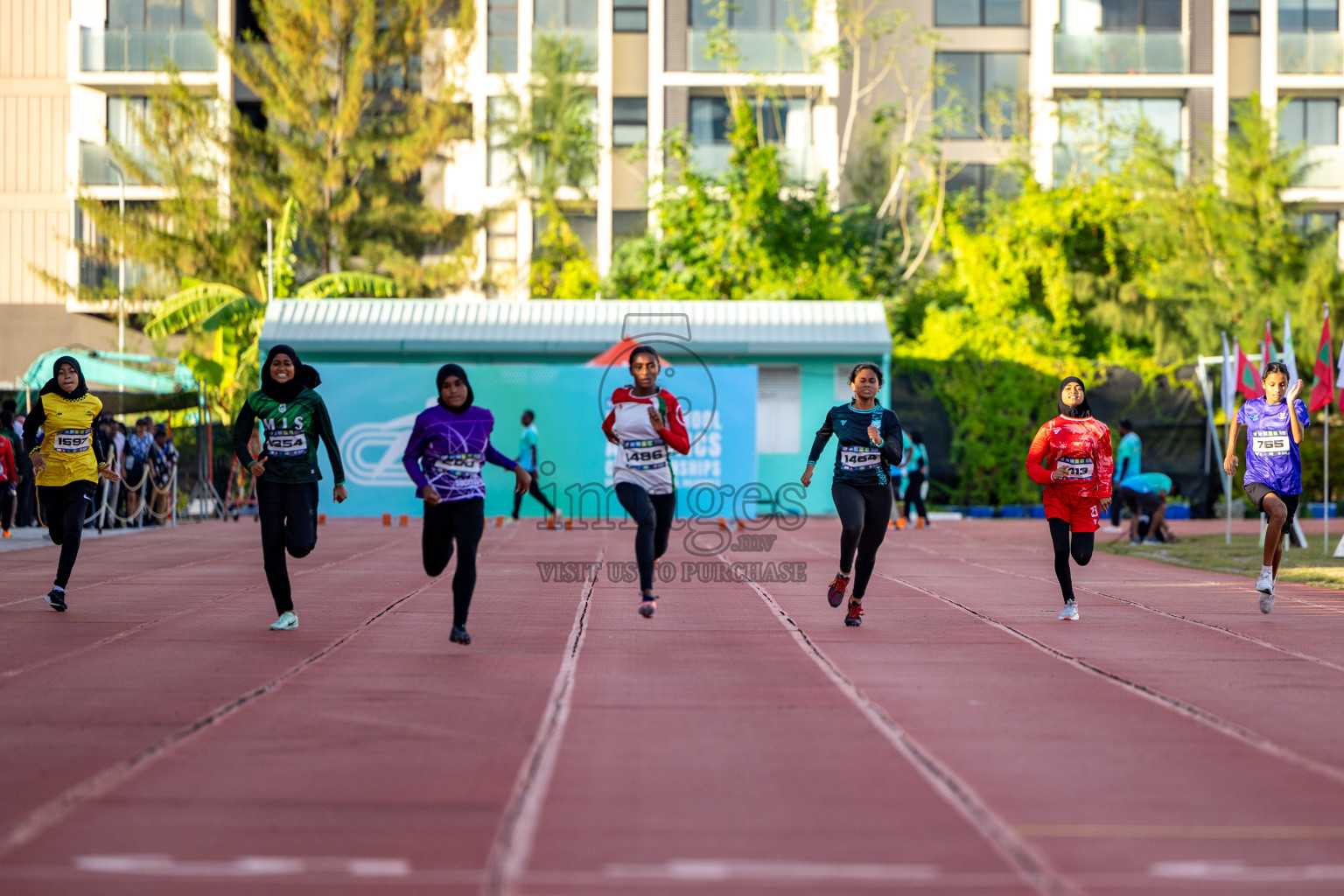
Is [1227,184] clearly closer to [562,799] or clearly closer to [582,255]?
[582,255]

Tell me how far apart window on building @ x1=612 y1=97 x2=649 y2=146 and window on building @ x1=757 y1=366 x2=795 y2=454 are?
17401 mm

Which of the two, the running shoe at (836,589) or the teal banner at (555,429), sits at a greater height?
the teal banner at (555,429)

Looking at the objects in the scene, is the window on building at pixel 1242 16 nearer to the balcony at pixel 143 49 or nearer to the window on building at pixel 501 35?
the window on building at pixel 501 35

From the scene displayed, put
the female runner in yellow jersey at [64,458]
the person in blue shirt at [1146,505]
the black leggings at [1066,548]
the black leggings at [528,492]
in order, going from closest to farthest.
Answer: the black leggings at [528,492], the black leggings at [1066,548], the female runner in yellow jersey at [64,458], the person in blue shirt at [1146,505]

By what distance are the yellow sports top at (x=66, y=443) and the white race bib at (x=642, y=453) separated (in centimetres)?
403

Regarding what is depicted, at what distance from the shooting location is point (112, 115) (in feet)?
152

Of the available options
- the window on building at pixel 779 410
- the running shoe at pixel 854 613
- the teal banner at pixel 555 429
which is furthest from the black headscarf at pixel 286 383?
the window on building at pixel 779 410

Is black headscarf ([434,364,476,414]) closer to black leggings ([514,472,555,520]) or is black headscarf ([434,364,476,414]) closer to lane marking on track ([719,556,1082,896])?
black leggings ([514,472,555,520])

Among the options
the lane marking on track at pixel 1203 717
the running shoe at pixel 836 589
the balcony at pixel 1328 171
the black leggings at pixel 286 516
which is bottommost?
the lane marking on track at pixel 1203 717

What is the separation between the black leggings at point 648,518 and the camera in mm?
10180

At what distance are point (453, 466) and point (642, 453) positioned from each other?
1578mm

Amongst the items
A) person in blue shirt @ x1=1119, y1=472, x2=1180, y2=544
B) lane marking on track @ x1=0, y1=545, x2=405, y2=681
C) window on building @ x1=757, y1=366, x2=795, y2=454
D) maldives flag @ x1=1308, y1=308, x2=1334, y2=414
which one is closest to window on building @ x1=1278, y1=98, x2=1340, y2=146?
window on building @ x1=757, y1=366, x2=795, y2=454

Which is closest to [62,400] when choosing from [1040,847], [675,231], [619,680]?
[619,680]

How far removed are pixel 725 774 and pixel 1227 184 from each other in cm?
3502
